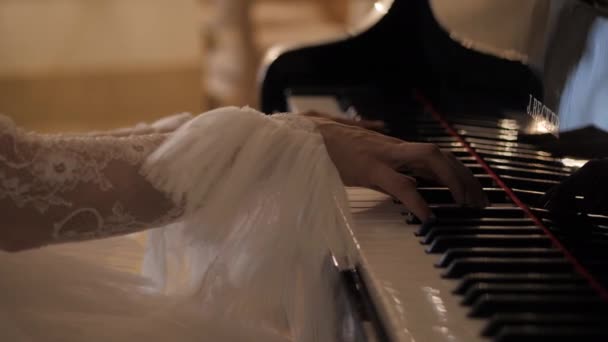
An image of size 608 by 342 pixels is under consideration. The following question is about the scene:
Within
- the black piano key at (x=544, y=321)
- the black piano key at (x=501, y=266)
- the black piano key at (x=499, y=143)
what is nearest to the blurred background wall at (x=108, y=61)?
the black piano key at (x=499, y=143)

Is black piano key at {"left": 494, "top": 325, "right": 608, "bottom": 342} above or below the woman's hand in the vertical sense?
A: below

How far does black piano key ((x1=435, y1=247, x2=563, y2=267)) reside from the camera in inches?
28.5

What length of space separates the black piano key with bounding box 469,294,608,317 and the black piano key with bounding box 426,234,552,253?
0.38ft

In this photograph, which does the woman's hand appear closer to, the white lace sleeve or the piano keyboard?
the piano keyboard

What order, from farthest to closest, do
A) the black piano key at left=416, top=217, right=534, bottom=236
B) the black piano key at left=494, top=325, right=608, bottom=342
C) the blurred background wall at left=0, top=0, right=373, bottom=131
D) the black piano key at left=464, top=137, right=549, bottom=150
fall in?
the blurred background wall at left=0, top=0, right=373, bottom=131 → the black piano key at left=464, top=137, right=549, bottom=150 → the black piano key at left=416, top=217, right=534, bottom=236 → the black piano key at left=494, top=325, right=608, bottom=342

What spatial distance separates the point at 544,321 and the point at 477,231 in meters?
0.19

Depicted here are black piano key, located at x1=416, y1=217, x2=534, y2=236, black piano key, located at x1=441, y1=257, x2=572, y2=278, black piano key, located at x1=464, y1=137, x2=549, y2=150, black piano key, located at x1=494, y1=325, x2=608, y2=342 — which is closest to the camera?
black piano key, located at x1=494, y1=325, x2=608, y2=342

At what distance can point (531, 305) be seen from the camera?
0.63m

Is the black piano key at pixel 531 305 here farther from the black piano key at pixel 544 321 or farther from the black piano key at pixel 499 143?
the black piano key at pixel 499 143

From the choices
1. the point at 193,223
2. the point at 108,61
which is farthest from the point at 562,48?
the point at 108,61

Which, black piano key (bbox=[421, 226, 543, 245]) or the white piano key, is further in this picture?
black piano key (bbox=[421, 226, 543, 245])

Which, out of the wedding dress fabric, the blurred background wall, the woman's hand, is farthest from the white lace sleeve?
the blurred background wall

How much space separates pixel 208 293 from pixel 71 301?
0.17 meters

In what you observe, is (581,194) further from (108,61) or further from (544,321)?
(108,61)
